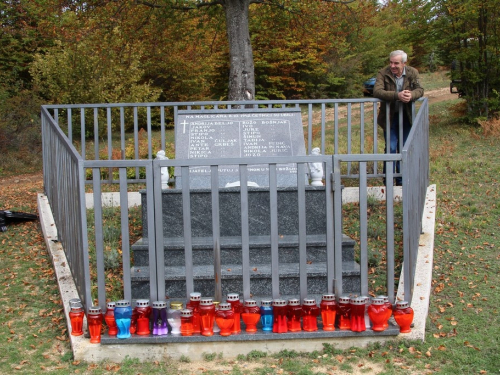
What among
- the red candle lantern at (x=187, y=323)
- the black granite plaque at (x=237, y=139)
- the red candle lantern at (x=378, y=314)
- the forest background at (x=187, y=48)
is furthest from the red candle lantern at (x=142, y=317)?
the forest background at (x=187, y=48)

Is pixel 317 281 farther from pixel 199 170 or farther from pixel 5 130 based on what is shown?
pixel 5 130

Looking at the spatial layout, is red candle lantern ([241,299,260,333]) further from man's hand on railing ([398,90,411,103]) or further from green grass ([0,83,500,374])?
man's hand on railing ([398,90,411,103])

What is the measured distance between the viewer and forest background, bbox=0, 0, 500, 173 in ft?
42.4

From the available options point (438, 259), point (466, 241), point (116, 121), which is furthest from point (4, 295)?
point (116, 121)

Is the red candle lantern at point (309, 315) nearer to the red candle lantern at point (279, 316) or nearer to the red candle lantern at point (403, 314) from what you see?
the red candle lantern at point (279, 316)

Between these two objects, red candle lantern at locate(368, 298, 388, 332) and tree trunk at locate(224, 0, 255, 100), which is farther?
tree trunk at locate(224, 0, 255, 100)

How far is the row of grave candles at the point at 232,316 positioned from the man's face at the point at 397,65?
461 cm

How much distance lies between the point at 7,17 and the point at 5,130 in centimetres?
635

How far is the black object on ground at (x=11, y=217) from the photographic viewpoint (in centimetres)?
802

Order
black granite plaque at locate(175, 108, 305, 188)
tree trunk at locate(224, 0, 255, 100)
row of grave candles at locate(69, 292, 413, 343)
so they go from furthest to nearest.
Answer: tree trunk at locate(224, 0, 255, 100), black granite plaque at locate(175, 108, 305, 188), row of grave candles at locate(69, 292, 413, 343)

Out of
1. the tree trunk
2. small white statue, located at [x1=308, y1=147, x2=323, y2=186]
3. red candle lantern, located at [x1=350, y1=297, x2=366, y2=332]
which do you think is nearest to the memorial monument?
small white statue, located at [x1=308, y1=147, x2=323, y2=186]

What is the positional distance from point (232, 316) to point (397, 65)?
5109 millimetres

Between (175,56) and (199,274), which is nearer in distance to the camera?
(199,274)

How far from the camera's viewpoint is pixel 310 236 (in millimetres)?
6047
